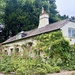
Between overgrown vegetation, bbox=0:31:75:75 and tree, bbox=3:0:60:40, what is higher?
tree, bbox=3:0:60:40

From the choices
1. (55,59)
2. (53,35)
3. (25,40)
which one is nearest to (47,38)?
(53,35)

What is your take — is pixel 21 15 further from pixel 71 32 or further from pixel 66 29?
pixel 66 29

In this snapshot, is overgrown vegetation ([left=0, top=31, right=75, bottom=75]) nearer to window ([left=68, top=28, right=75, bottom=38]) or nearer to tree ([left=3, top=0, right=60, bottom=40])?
window ([left=68, top=28, right=75, bottom=38])

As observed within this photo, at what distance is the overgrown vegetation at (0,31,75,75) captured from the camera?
10.4m

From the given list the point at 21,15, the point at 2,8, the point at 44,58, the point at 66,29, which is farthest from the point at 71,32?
the point at 2,8

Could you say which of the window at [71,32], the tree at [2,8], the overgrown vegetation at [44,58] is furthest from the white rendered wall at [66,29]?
the tree at [2,8]

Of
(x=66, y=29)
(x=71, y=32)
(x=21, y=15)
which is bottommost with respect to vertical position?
(x=71, y=32)

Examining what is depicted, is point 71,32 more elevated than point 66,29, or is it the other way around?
point 66,29

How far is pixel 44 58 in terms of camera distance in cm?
→ 1455

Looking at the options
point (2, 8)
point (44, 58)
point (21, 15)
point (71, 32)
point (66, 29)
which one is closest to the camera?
point (44, 58)

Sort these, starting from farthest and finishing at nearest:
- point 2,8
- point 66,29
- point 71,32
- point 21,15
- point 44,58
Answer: point 2,8 < point 21,15 < point 71,32 < point 66,29 < point 44,58

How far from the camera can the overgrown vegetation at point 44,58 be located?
1036 centimetres

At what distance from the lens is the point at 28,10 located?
35.6m

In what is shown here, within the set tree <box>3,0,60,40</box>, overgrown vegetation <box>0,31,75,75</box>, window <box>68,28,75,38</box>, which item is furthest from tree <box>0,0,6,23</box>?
window <box>68,28,75,38</box>
